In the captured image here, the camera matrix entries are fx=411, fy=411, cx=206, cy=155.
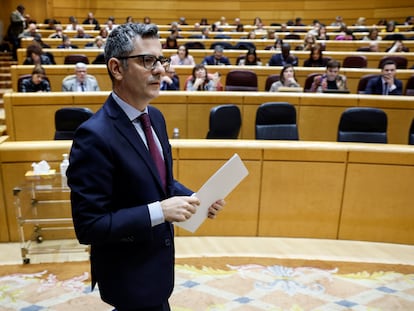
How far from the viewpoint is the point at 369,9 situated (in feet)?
43.5

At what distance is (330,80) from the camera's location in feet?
16.1

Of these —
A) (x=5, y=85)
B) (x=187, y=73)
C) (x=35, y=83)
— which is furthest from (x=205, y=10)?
(x=35, y=83)

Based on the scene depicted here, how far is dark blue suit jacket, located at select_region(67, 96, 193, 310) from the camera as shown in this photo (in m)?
1.04

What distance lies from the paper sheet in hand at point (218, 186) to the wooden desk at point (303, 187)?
1.48 metres

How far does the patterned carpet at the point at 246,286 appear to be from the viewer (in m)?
2.24

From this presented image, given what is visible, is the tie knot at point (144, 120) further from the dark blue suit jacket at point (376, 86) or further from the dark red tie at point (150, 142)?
the dark blue suit jacket at point (376, 86)

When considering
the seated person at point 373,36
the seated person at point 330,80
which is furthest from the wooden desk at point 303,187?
the seated person at point 373,36

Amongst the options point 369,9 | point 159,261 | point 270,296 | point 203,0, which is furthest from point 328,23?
point 159,261

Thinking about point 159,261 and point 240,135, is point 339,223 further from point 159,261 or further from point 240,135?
point 159,261

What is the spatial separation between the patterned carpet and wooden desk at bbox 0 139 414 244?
0.34m

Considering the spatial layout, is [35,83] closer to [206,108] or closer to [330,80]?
[206,108]

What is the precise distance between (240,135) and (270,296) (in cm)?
216

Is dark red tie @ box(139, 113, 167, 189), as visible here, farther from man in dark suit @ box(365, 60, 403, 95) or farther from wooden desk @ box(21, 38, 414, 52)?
wooden desk @ box(21, 38, 414, 52)

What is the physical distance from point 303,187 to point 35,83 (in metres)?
3.28
